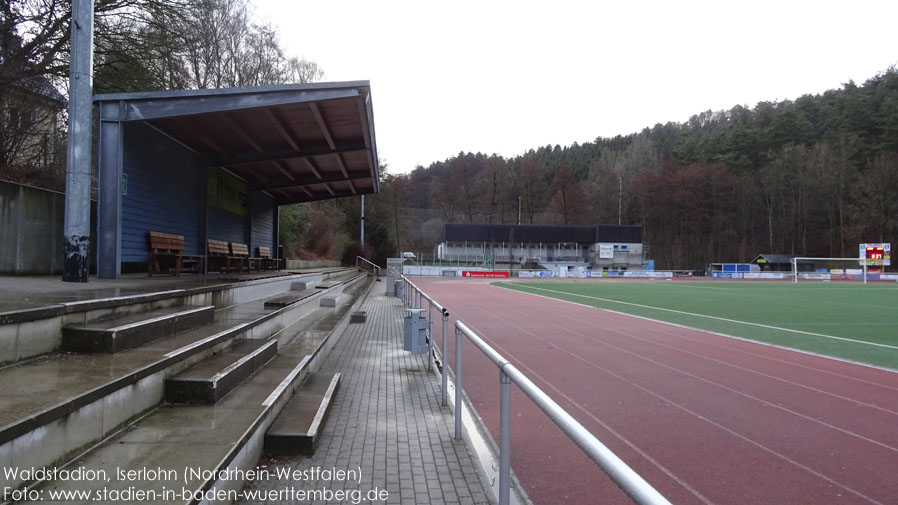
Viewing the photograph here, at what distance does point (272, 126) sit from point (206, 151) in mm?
2379

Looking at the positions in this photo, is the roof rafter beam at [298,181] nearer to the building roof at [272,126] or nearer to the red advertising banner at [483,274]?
the building roof at [272,126]

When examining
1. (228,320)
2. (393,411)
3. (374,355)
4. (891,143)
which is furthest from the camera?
(891,143)

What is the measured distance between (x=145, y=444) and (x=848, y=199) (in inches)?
3357

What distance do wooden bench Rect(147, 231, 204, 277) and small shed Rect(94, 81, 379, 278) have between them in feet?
0.70

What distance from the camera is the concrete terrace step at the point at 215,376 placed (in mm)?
3805

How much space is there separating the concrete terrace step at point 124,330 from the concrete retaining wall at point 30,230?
388cm

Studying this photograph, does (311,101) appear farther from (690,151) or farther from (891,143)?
(690,151)

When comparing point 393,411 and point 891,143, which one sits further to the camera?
point 891,143

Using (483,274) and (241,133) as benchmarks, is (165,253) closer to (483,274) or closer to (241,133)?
(241,133)

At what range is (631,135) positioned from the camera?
105062 mm

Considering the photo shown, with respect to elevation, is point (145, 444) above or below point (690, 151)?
below

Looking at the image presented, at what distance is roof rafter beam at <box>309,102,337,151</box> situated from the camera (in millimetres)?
10141

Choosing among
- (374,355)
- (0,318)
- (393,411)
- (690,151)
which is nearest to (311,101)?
(374,355)

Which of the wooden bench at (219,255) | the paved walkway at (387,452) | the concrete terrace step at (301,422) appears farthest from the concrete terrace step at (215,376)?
the wooden bench at (219,255)
